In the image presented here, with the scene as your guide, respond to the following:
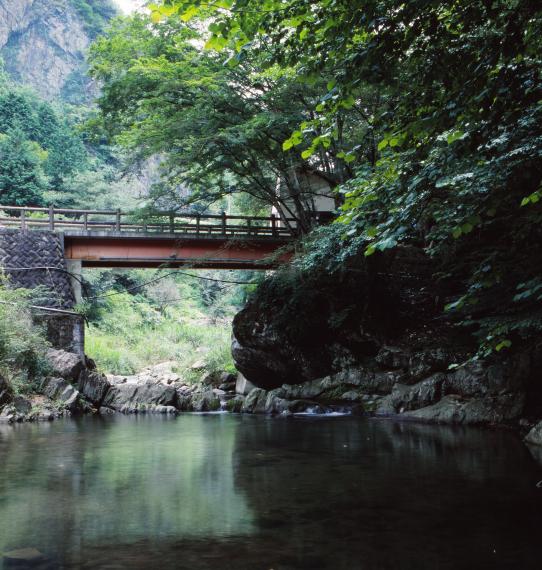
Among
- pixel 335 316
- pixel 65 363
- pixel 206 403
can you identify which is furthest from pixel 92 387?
pixel 335 316

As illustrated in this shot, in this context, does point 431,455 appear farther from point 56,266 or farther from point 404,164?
point 56,266

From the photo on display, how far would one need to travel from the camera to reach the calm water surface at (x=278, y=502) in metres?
4.82

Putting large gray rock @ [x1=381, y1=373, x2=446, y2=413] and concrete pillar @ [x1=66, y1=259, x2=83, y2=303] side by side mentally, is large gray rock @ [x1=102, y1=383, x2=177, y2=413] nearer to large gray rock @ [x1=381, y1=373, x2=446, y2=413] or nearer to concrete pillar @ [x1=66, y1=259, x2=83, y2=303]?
concrete pillar @ [x1=66, y1=259, x2=83, y2=303]

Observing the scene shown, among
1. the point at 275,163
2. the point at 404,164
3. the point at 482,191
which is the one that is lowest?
the point at 404,164

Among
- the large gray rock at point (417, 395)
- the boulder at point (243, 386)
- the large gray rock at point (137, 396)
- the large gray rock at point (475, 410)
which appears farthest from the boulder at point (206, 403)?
the large gray rock at point (475, 410)

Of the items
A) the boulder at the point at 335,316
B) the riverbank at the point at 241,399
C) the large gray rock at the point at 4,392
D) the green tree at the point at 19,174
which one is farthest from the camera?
the green tree at the point at 19,174

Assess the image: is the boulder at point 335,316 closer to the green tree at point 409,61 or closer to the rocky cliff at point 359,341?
the rocky cliff at point 359,341

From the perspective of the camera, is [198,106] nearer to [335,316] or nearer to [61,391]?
[335,316]

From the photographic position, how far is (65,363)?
18672 millimetres

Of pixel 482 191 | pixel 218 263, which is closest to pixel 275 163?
pixel 218 263

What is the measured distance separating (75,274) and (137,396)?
5.11 m

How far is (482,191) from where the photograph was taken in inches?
301

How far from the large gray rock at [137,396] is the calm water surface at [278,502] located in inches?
295

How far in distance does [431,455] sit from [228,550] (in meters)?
5.24
